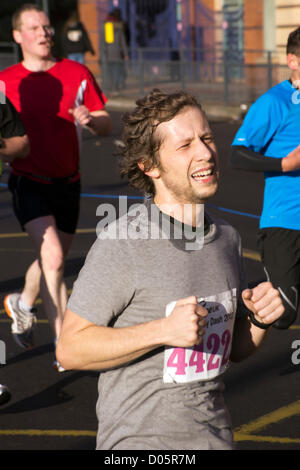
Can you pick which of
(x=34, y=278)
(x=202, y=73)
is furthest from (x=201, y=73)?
(x=34, y=278)

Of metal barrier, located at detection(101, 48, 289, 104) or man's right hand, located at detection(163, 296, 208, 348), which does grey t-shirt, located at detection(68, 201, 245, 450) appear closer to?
man's right hand, located at detection(163, 296, 208, 348)

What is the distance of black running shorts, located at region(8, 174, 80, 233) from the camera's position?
6.40 meters

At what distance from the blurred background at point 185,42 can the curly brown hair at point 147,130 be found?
1847cm

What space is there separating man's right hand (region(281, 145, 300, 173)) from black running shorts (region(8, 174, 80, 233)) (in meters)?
1.67

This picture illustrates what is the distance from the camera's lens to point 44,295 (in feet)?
20.4

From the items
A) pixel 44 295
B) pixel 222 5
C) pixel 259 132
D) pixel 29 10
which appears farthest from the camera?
pixel 222 5

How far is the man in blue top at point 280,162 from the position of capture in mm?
5746

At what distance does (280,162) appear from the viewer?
5.71 meters

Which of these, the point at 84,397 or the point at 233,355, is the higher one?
the point at 233,355

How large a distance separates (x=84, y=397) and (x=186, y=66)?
1921cm

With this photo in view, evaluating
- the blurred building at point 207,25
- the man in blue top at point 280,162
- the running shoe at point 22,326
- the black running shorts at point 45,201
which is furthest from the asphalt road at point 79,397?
the blurred building at point 207,25

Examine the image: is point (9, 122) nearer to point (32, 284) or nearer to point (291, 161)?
point (32, 284)
